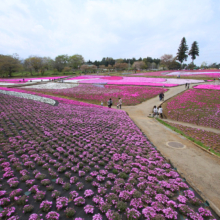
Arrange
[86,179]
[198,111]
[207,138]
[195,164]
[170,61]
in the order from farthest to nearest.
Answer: [170,61] → [198,111] → [207,138] → [195,164] → [86,179]

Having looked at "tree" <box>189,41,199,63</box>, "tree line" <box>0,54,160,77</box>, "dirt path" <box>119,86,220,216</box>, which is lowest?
"dirt path" <box>119,86,220,216</box>

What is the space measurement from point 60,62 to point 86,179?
9972 centimetres

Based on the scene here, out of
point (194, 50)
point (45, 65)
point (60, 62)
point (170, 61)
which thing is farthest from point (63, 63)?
point (194, 50)

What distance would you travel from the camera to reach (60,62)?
93000 mm

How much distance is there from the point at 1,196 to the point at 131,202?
3.62 metres

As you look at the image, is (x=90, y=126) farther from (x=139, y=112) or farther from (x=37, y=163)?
(x=139, y=112)

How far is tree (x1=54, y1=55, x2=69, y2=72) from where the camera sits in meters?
91.0

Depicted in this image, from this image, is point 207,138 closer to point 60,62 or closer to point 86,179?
point 86,179

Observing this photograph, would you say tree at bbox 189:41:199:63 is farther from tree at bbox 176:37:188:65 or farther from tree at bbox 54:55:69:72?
tree at bbox 54:55:69:72

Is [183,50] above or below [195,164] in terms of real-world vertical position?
above

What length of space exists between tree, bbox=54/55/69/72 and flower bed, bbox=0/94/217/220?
91.6 meters

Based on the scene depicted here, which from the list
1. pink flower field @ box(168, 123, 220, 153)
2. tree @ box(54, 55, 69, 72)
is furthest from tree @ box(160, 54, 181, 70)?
pink flower field @ box(168, 123, 220, 153)

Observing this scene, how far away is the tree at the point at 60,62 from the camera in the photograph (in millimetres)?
90988

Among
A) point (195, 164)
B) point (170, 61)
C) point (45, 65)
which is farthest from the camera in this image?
point (170, 61)
